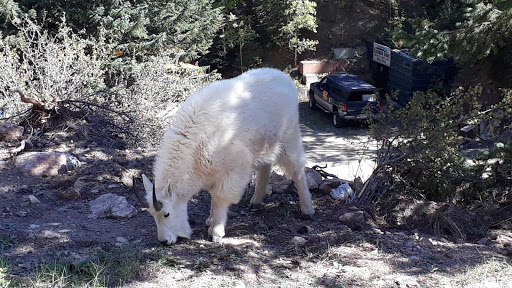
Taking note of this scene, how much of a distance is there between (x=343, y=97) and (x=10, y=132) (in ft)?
38.5

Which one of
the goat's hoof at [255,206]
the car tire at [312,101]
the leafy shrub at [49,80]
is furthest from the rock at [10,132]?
the car tire at [312,101]

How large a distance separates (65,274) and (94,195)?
8.65ft

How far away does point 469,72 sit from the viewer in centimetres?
1839

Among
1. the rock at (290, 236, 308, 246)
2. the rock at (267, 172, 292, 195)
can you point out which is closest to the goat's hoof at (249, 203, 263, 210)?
the rock at (267, 172, 292, 195)

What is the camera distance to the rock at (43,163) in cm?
794

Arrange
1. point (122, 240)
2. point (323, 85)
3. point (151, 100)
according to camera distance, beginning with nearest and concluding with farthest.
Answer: point (122, 240)
point (151, 100)
point (323, 85)

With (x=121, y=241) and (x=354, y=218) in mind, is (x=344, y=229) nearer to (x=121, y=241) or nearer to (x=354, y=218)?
(x=354, y=218)

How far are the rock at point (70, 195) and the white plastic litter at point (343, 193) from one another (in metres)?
3.54

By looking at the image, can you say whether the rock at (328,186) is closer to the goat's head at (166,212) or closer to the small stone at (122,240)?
the goat's head at (166,212)

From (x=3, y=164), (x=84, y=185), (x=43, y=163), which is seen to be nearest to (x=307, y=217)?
(x=84, y=185)

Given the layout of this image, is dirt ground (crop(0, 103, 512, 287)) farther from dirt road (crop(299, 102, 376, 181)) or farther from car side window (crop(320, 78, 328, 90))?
car side window (crop(320, 78, 328, 90))

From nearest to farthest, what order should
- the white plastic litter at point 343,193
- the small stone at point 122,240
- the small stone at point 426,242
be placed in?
the small stone at point 122,240, the small stone at point 426,242, the white plastic litter at point 343,193

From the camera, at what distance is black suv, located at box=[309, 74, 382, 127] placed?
1786 cm

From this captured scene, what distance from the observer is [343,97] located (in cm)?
1823
